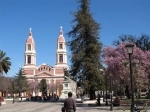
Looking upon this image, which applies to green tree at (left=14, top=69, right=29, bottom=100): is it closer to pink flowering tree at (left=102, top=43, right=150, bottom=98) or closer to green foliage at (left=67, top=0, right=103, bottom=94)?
green foliage at (left=67, top=0, right=103, bottom=94)

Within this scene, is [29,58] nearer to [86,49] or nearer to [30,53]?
[30,53]

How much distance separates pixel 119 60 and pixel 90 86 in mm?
9306

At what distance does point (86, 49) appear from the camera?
56.6 meters

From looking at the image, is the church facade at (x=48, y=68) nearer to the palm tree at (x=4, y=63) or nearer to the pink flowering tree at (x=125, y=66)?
the palm tree at (x=4, y=63)

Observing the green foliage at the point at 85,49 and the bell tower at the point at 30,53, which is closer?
the green foliage at the point at 85,49

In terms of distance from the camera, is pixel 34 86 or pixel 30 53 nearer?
pixel 34 86

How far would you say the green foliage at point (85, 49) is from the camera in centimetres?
5506

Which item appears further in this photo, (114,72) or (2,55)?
(2,55)

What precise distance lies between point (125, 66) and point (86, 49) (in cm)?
1301

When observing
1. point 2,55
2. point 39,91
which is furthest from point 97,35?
point 39,91

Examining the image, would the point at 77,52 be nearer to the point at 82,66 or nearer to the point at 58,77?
the point at 82,66

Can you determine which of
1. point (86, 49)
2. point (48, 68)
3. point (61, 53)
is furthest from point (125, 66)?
point (48, 68)

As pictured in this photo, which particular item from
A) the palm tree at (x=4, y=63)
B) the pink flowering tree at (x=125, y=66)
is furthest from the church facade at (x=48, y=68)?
the pink flowering tree at (x=125, y=66)

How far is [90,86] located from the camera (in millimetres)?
54312
